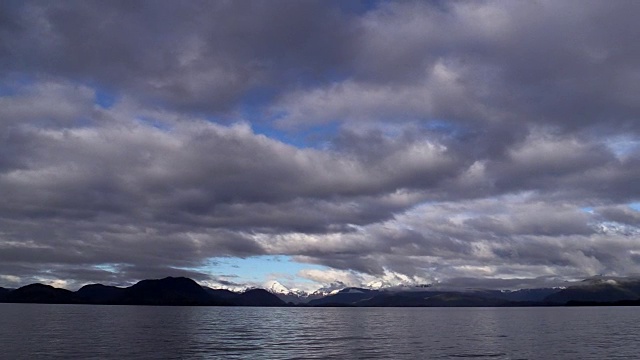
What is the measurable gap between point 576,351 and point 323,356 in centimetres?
4851

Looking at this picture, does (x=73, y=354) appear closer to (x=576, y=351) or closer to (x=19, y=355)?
(x=19, y=355)

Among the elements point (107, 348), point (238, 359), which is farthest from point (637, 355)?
point (107, 348)

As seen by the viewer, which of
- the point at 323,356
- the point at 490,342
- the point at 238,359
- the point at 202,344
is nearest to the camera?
the point at 238,359

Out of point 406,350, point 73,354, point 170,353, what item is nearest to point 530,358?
point 406,350

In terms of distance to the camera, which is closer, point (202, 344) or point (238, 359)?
point (238, 359)

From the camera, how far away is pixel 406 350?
102 metres

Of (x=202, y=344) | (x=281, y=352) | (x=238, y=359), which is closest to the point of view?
(x=238, y=359)

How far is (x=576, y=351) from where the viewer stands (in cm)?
9969

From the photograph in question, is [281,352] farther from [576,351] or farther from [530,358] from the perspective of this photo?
[576,351]

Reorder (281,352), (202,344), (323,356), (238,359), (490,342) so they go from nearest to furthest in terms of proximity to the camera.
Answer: (238,359), (323,356), (281,352), (202,344), (490,342)

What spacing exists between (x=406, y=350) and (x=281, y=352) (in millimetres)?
24239

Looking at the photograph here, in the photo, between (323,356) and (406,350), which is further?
(406,350)

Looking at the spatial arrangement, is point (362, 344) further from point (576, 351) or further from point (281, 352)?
point (576, 351)

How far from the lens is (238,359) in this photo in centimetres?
8550
